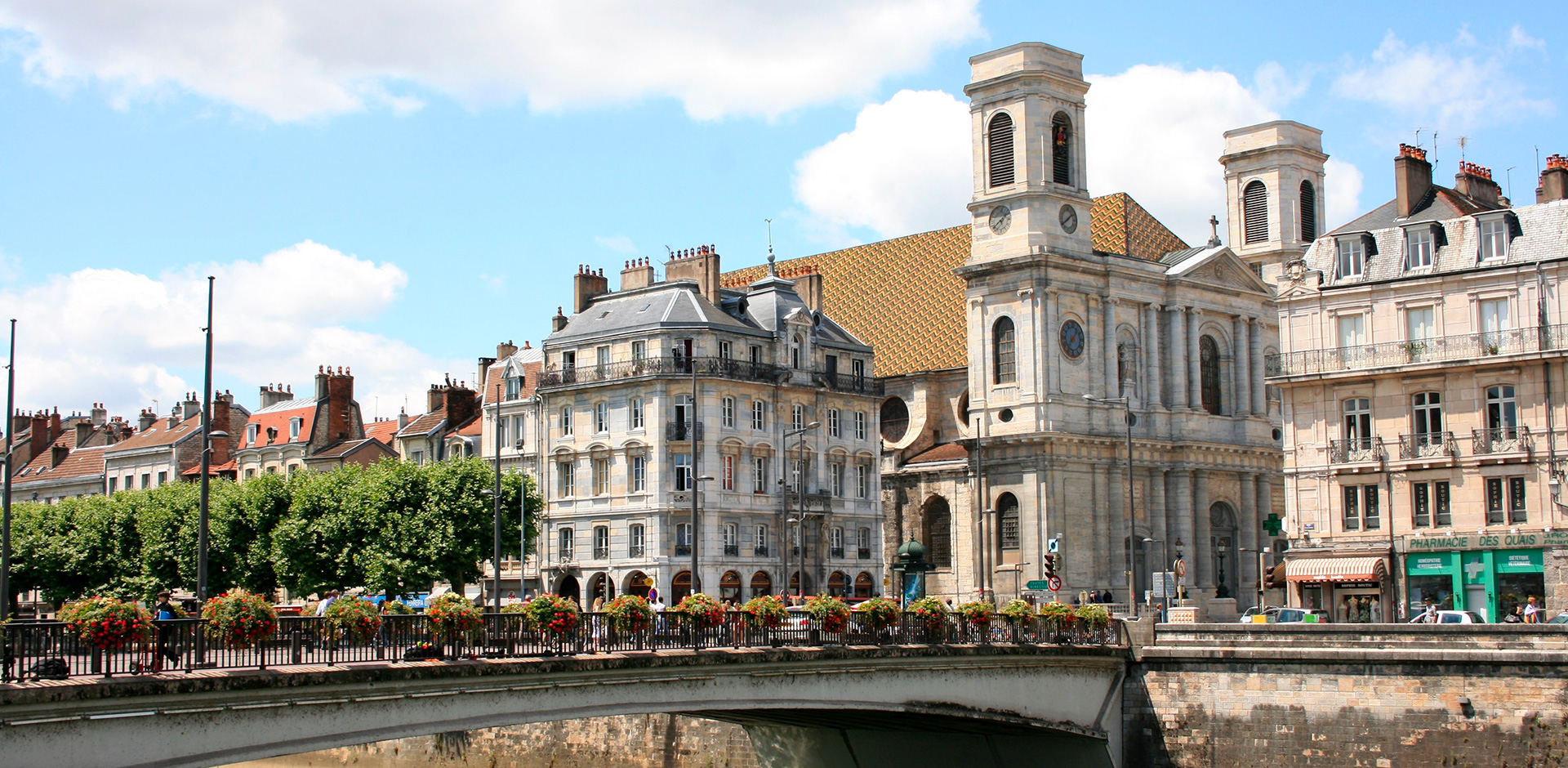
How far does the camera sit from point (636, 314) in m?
62.4

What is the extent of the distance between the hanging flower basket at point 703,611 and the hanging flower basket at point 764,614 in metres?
0.73

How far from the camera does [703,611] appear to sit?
28062mm

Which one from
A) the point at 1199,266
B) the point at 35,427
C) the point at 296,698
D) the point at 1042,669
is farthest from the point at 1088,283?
the point at 35,427

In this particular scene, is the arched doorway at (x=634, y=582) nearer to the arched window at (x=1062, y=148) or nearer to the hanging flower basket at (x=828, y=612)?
the arched window at (x=1062, y=148)

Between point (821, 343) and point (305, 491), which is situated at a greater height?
point (821, 343)

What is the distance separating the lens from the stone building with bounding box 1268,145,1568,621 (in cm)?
4444

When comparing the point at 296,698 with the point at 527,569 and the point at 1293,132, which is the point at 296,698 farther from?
the point at 1293,132

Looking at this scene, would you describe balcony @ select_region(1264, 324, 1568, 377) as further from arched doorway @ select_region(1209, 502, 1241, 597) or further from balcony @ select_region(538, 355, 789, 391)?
arched doorway @ select_region(1209, 502, 1241, 597)

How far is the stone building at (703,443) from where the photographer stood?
59.6 m

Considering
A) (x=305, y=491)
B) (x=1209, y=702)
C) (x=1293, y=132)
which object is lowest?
(x=1209, y=702)

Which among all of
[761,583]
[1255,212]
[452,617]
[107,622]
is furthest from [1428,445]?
[107,622]

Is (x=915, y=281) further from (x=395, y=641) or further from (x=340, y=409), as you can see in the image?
(x=395, y=641)

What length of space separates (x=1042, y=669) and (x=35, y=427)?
243ft

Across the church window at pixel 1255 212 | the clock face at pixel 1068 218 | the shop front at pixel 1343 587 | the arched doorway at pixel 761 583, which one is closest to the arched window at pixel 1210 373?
the church window at pixel 1255 212
